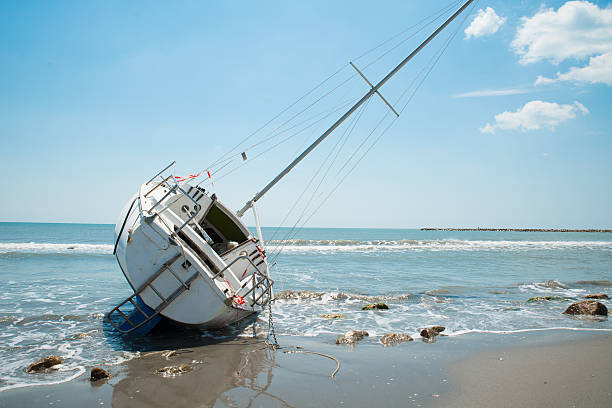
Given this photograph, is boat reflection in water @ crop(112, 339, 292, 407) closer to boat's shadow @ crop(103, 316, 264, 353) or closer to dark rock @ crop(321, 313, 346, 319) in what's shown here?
boat's shadow @ crop(103, 316, 264, 353)

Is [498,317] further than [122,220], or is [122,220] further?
[498,317]

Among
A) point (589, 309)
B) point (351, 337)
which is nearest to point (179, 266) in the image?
point (351, 337)

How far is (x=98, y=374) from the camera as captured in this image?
5.61 metres

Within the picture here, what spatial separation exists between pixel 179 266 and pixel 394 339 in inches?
176

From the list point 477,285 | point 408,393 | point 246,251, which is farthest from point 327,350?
point 477,285

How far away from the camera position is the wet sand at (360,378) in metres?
4.85

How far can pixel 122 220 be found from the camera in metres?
9.23

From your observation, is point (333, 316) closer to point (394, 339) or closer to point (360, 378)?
point (394, 339)

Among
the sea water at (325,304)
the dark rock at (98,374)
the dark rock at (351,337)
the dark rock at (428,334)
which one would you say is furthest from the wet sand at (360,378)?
the sea water at (325,304)

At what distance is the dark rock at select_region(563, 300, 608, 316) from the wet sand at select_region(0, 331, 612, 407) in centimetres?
280

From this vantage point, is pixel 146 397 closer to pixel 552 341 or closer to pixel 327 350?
pixel 327 350

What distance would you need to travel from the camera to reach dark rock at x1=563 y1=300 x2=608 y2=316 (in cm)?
976

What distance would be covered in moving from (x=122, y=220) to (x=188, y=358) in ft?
13.9

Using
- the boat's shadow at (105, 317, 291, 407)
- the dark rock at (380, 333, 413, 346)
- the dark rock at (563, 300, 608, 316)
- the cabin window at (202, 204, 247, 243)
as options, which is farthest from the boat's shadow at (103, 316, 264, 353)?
the dark rock at (563, 300, 608, 316)
